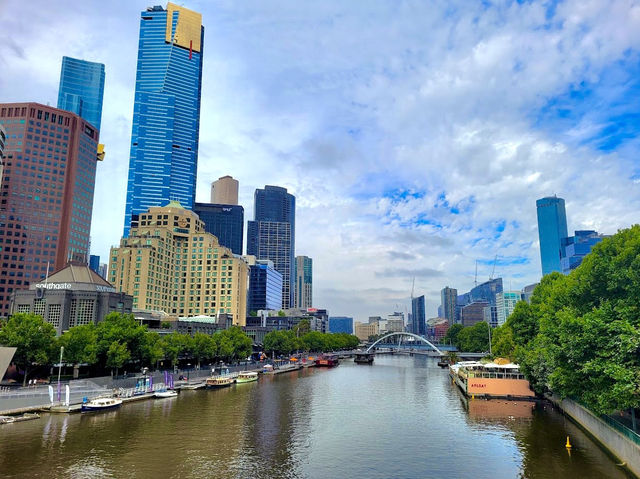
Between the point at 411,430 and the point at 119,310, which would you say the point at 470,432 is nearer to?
the point at 411,430

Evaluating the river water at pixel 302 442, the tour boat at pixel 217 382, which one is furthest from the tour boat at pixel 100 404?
the tour boat at pixel 217 382

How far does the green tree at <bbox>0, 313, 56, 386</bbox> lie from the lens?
79250 millimetres

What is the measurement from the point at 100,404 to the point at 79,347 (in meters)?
18.2

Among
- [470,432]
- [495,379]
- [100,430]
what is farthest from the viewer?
[495,379]

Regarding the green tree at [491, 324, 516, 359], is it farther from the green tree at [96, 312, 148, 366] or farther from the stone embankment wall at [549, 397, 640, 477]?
the green tree at [96, 312, 148, 366]

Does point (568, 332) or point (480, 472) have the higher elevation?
point (568, 332)

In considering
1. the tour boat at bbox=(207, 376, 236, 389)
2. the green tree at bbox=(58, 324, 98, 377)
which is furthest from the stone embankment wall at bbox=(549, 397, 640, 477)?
the green tree at bbox=(58, 324, 98, 377)

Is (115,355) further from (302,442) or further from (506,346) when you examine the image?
(506,346)

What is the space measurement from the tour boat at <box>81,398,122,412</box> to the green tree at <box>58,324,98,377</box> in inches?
551

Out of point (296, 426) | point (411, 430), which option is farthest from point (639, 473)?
point (296, 426)

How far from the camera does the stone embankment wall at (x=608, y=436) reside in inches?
1715

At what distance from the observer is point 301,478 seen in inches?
1781

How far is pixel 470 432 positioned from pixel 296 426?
80.6 feet

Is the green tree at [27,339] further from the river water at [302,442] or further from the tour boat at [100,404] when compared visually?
the river water at [302,442]
